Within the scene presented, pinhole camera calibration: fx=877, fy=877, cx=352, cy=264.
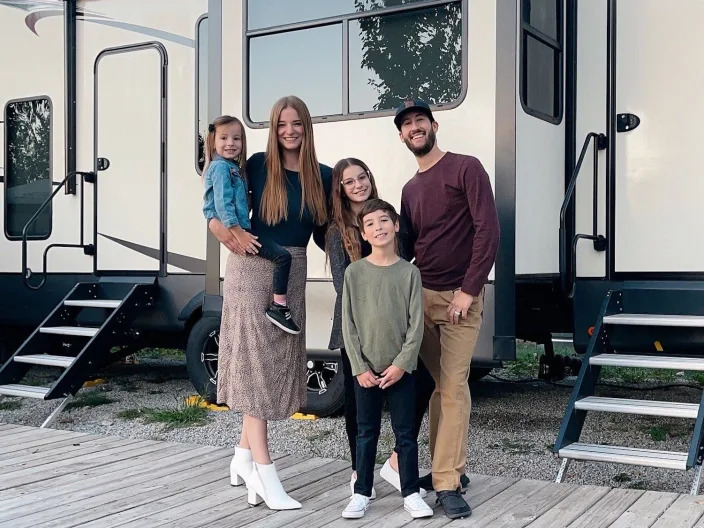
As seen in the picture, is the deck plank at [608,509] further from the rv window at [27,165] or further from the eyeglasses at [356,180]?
the rv window at [27,165]

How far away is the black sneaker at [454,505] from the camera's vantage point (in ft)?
10.7

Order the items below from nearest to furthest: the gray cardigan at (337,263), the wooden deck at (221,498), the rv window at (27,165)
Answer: the wooden deck at (221,498), the gray cardigan at (337,263), the rv window at (27,165)

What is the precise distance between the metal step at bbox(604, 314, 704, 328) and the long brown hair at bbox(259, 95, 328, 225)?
172cm

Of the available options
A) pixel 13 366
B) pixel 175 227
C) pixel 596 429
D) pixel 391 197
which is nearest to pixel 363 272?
pixel 391 197

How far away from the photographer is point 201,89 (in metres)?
5.96

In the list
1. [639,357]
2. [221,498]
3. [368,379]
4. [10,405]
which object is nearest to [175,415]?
[10,405]

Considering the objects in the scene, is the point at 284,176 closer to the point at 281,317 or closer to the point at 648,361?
the point at 281,317

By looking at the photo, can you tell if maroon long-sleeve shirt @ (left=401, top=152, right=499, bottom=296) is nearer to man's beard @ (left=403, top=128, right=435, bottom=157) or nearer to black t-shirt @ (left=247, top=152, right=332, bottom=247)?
man's beard @ (left=403, top=128, right=435, bottom=157)

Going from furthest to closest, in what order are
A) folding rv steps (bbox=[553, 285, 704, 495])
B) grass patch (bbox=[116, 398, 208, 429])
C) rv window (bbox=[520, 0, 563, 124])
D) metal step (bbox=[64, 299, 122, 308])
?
metal step (bbox=[64, 299, 122, 308])
grass patch (bbox=[116, 398, 208, 429])
rv window (bbox=[520, 0, 563, 124])
folding rv steps (bbox=[553, 285, 704, 495])

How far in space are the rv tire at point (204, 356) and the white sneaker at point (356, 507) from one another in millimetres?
2591

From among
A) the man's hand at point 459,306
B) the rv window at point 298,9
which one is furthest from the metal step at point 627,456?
the rv window at point 298,9

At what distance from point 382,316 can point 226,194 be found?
2.53 ft

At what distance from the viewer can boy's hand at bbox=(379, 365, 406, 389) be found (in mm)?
3230

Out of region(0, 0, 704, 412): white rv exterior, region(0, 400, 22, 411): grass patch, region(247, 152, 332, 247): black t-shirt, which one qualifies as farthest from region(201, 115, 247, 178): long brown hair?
region(0, 400, 22, 411): grass patch
